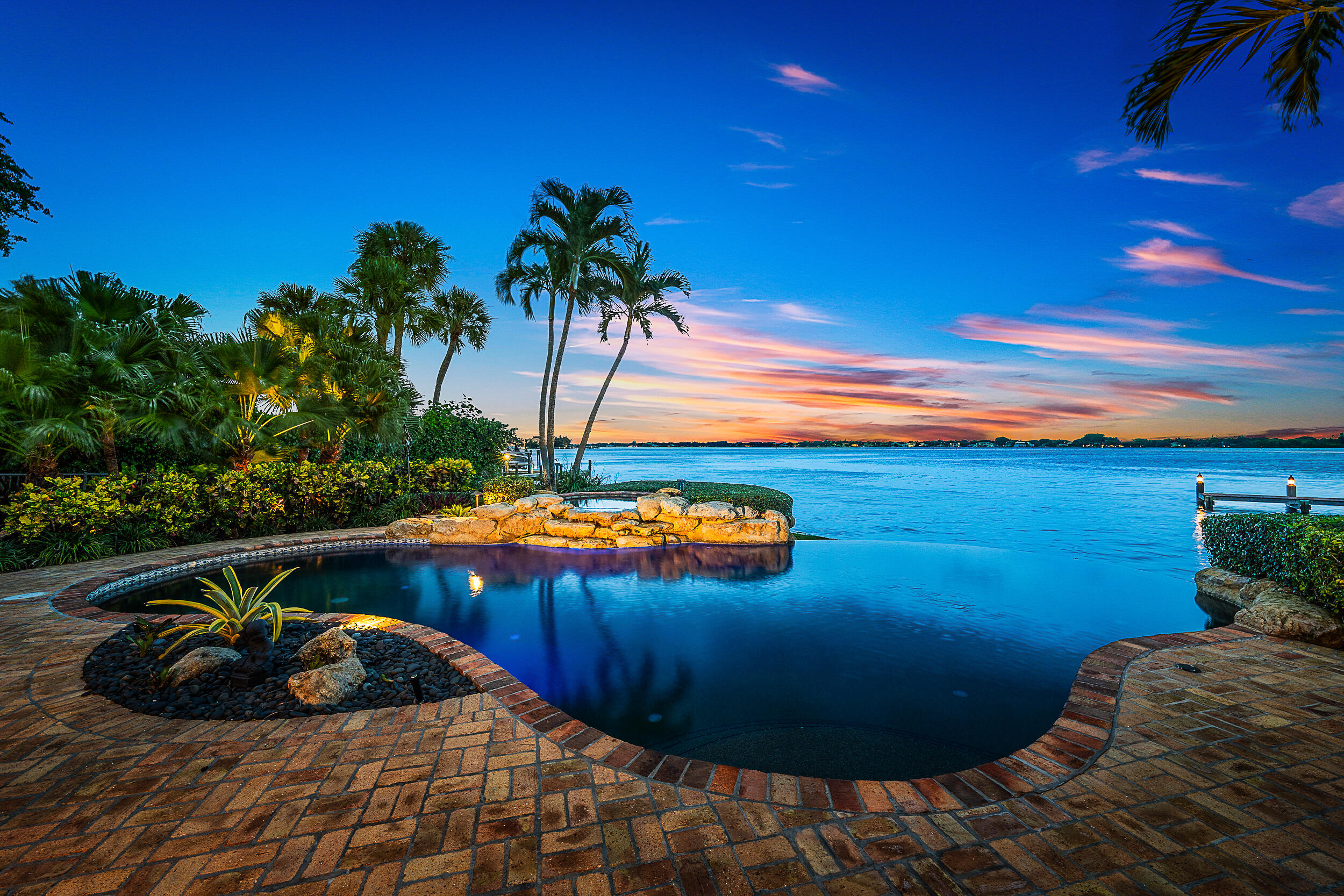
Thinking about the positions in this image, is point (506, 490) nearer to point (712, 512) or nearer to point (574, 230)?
point (712, 512)

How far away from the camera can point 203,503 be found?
8.68 meters

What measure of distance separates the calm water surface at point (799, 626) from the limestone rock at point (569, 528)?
0.46 meters

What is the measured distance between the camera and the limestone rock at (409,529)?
9.35 m

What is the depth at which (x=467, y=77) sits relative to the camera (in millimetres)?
9742

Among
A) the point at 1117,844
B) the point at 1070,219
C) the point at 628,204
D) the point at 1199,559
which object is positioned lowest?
the point at 1199,559

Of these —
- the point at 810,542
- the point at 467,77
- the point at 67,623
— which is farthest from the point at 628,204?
the point at 67,623

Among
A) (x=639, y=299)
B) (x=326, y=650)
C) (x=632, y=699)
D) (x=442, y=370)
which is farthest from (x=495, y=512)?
(x=442, y=370)

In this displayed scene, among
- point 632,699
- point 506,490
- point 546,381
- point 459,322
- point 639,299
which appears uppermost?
point 459,322

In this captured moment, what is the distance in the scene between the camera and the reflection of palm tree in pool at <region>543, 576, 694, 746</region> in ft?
11.0

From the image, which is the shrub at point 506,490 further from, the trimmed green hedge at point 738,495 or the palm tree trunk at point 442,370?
the palm tree trunk at point 442,370

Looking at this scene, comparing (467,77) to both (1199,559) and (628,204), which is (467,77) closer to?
(628,204)

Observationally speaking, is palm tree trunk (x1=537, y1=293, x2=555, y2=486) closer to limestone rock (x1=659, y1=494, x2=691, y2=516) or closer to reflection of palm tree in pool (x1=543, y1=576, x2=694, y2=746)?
limestone rock (x1=659, y1=494, x2=691, y2=516)

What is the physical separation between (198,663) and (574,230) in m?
13.2

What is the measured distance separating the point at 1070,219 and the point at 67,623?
60.8 feet
